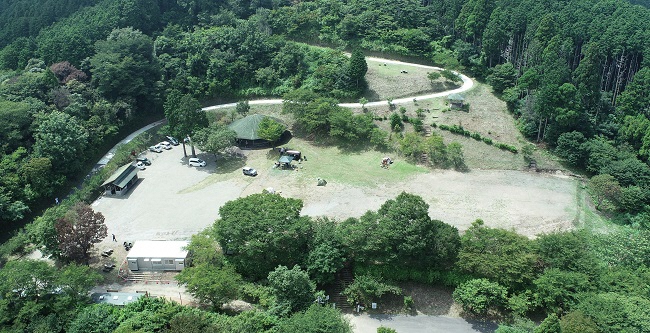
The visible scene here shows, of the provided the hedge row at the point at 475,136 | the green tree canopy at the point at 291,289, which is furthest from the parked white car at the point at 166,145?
the hedge row at the point at 475,136

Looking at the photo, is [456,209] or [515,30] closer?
[456,209]

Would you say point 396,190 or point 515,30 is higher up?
point 515,30

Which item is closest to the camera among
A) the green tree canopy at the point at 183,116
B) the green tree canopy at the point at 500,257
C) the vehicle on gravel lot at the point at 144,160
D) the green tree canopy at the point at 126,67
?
the green tree canopy at the point at 500,257

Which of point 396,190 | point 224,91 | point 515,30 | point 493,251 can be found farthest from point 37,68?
point 515,30

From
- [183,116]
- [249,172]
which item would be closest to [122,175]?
[183,116]

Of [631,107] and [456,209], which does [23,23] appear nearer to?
[456,209]

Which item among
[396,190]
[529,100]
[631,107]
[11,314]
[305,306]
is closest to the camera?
[11,314]

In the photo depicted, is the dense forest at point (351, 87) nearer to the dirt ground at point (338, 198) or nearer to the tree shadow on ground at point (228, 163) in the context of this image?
the dirt ground at point (338, 198)
